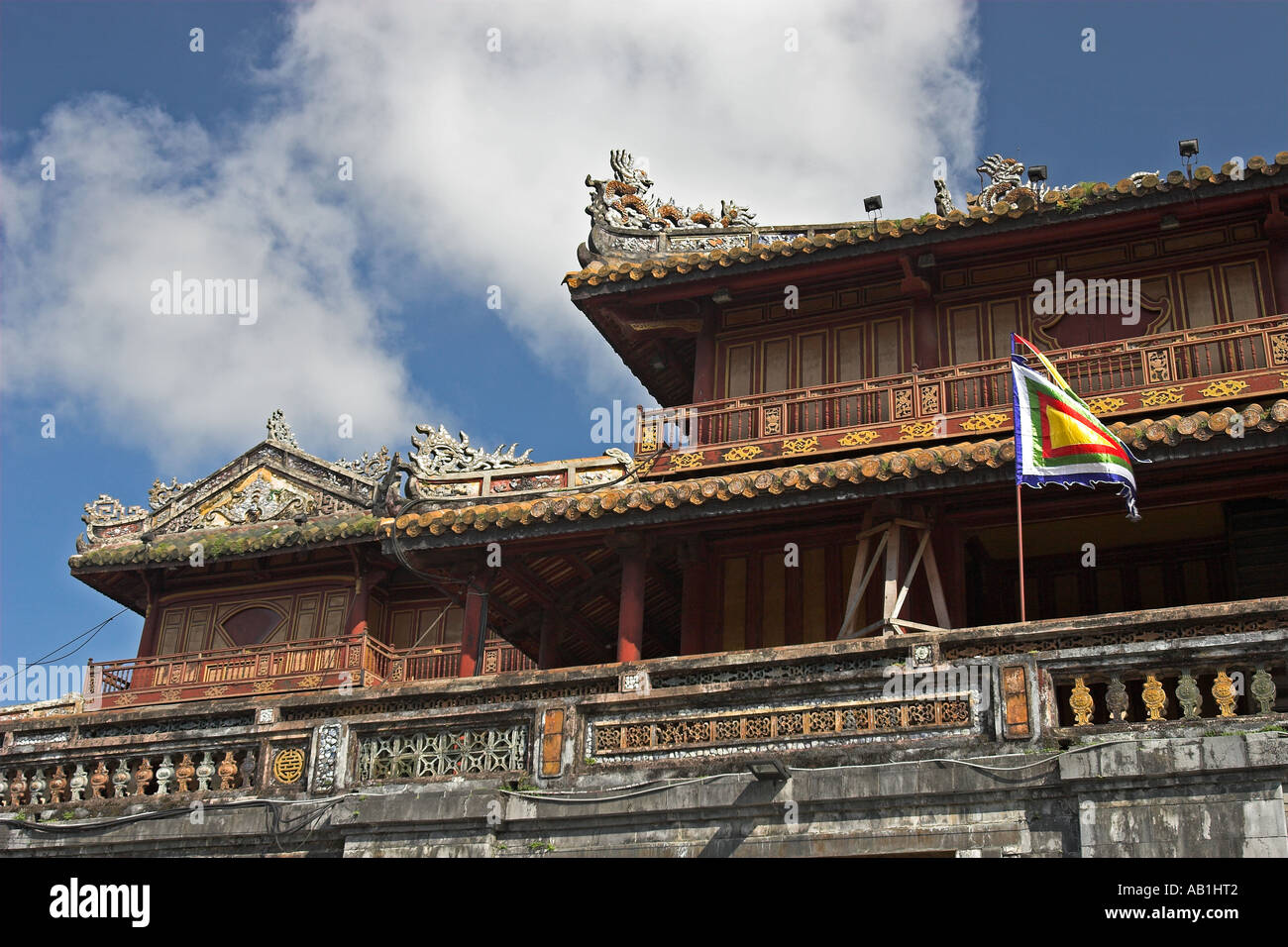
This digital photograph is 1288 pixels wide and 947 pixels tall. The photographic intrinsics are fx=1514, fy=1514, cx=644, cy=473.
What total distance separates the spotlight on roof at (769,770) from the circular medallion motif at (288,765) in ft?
15.5

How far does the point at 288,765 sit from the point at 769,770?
198 inches

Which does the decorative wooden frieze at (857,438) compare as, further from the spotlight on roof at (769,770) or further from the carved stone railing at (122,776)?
the carved stone railing at (122,776)

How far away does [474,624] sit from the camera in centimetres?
1739

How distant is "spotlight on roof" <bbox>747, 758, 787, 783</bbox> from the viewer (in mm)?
12602

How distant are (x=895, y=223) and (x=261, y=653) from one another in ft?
40.6

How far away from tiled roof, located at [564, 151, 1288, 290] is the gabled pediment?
792cm

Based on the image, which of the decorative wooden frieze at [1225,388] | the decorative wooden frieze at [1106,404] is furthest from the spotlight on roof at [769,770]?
the decorative wooden frieze at [1225,388]

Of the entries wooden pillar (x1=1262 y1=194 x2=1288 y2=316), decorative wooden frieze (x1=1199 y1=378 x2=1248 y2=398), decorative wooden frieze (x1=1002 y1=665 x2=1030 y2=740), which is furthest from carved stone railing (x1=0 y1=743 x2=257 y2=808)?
wooden pillar (x1=1262 y1=194 x2=1288 y2=316)

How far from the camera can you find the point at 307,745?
14820mm

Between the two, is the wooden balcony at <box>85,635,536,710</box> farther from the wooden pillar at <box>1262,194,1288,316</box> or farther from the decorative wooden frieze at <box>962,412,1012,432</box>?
the wooden pillar at <box>1262,194,1288,316</box>

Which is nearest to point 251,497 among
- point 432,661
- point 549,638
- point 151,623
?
point 151,623

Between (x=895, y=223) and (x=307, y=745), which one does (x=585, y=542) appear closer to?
(x=307, y=745)
